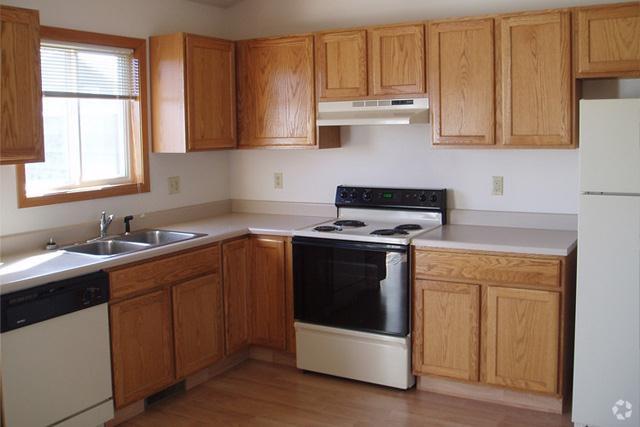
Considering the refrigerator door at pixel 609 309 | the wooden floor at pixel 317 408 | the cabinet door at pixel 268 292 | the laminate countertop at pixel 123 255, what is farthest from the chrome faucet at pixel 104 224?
the refrigerator door at pixel 609 309

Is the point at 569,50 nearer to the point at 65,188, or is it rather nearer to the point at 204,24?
the point at 204,24

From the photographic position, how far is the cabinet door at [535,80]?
141 inches

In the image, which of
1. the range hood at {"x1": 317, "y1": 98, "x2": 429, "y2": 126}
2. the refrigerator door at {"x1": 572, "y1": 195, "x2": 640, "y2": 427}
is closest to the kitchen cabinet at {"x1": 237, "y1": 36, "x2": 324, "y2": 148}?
the range hood at {"x1": 317, "y1": 98, "x2": 429, "y2": 126}

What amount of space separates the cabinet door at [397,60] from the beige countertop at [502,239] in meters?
0.85

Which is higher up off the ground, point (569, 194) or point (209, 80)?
point (209, 80)

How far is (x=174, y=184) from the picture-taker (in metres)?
4.59

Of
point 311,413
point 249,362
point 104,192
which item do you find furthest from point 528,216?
point 104,192

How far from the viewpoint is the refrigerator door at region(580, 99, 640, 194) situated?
10.0ft

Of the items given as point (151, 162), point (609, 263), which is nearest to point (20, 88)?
point (151, 162)

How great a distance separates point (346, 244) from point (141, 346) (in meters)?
1.25

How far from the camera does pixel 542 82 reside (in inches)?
143

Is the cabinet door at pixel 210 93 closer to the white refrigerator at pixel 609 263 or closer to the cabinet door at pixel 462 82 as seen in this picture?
the cabinet door at pixel 462 82

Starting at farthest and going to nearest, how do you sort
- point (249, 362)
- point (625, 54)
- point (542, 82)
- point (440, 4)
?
point (249, 362)
point (440, 4)
point (542, 82)
point (625, 54)

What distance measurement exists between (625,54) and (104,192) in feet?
9.62
